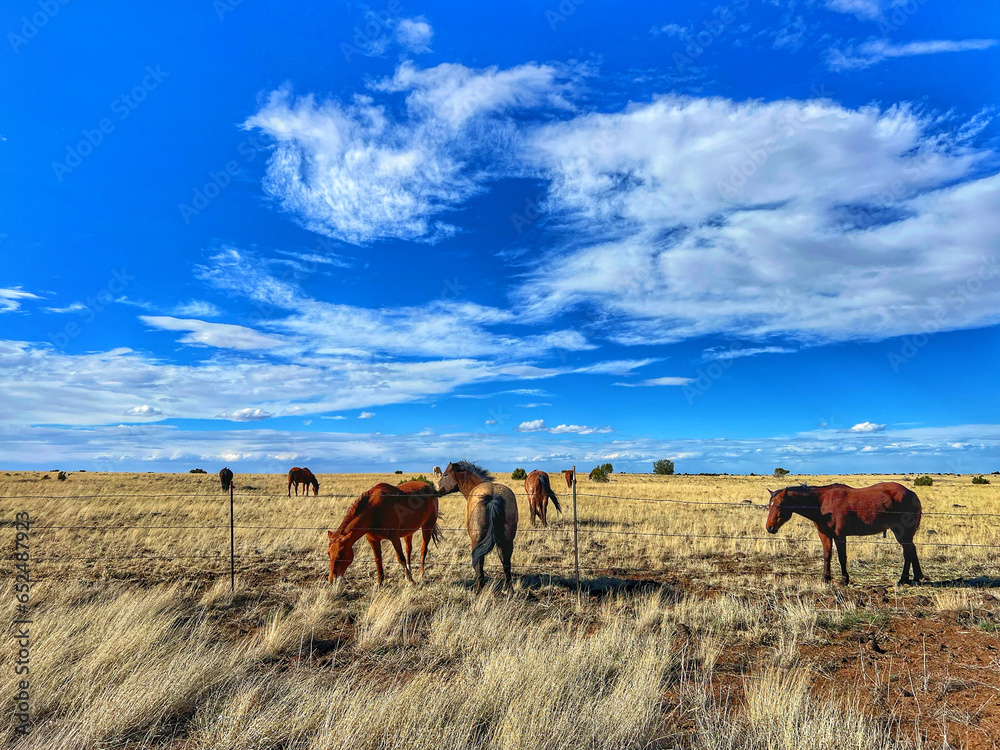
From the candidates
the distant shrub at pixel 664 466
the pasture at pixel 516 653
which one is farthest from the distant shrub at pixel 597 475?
the pasture at pixel 516 653

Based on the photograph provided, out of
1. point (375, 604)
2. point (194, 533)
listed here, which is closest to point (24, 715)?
point (375, 604)

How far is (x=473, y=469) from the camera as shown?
1035 centimetres

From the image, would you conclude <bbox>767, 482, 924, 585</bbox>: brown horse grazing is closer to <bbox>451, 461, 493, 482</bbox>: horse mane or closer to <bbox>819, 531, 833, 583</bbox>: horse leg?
<bbox>819, 531, 833, 583</bbox>: horse leg

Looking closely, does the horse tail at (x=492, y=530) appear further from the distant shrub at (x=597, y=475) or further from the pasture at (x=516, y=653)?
the distant shrub at (x=597, y=475)

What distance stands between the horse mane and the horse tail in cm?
119

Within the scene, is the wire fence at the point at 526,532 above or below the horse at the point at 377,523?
below

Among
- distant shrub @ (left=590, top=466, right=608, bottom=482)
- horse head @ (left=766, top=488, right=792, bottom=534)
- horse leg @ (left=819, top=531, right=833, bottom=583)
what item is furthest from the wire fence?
distant shrub @ (left=590, top=466, right=608, bottom=482)

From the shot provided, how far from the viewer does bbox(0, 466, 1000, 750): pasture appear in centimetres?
420

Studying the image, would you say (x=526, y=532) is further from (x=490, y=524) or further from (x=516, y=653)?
(x=516, y=653)

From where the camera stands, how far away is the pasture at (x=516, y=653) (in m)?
4.20

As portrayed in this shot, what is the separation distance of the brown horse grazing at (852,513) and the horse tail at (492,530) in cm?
485

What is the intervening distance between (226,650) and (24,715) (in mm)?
1839

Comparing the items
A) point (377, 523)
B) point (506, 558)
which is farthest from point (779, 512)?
point (377, 523)

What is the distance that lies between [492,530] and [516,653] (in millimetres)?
3359
